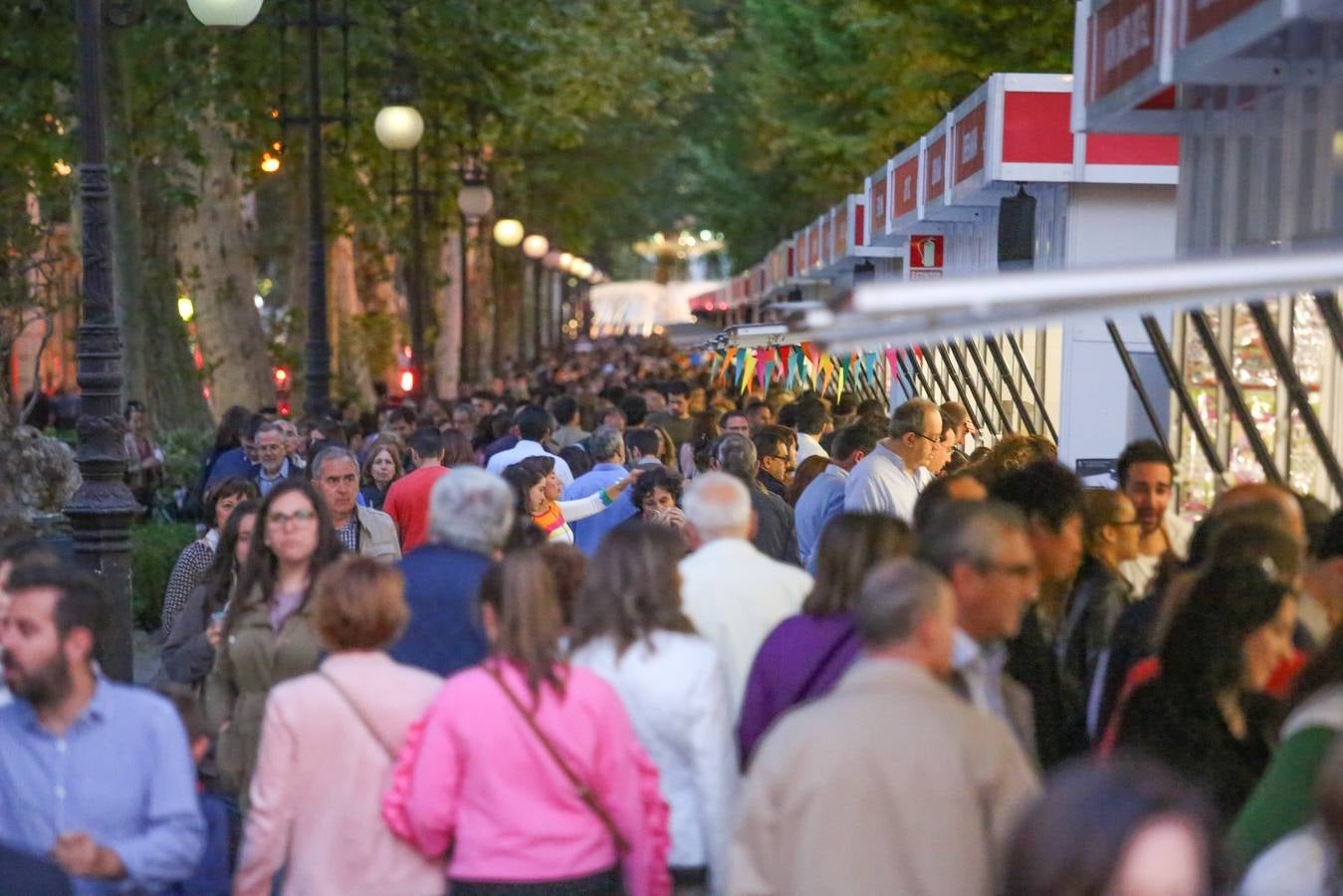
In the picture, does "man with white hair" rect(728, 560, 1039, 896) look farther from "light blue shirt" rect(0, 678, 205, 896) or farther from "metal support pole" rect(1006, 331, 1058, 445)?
"metal support pole" rect(1006, 331, 1058, 445)

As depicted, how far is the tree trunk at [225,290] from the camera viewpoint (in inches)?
1154

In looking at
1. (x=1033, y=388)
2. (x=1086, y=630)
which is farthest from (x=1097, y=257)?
(x=1086, y=630)

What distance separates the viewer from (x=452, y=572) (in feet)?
22.8

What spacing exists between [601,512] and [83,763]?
6809 mm

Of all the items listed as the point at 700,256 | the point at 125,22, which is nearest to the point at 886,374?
the point at 125,22

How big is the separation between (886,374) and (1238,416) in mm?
14429

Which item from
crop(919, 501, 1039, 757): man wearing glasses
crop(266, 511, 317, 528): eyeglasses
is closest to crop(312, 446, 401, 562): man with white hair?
crop(266, 511, 317, 528): eyeglasses

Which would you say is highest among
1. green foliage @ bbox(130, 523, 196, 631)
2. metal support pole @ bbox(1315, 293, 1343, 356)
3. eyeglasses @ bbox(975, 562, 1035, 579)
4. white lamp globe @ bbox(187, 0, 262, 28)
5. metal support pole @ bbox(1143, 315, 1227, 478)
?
white lamp globe @ bbox(187, 0, 262, 28)

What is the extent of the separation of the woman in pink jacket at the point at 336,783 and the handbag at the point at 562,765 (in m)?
0.35

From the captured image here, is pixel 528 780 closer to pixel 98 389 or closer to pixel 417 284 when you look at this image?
pixel 98 389

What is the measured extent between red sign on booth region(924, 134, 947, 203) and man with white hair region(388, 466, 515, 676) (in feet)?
33.9

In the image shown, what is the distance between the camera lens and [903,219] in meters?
19.2

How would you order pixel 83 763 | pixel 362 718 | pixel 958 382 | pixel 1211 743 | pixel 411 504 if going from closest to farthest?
pixel 83 763
pixel 1211 743
pixel 362 718
pixel 411 504
pixel 958 382

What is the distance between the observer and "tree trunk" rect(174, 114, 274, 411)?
29312 mm
